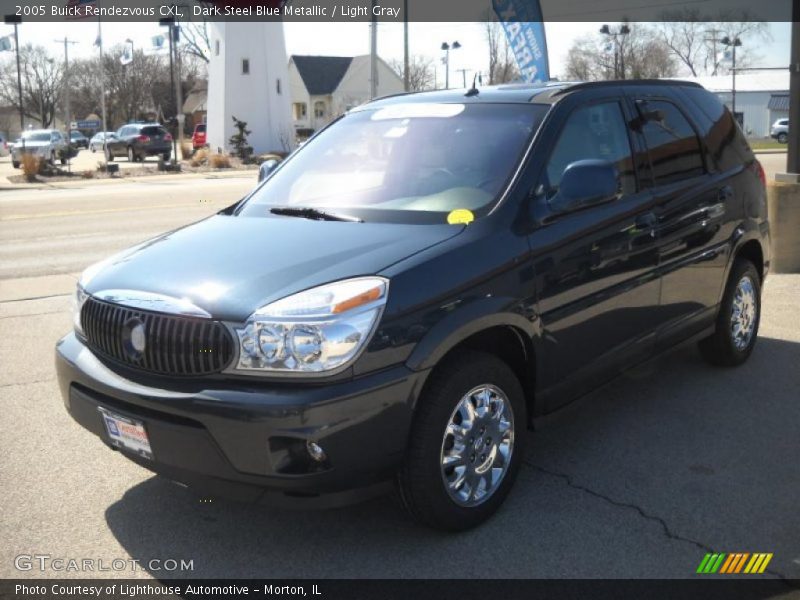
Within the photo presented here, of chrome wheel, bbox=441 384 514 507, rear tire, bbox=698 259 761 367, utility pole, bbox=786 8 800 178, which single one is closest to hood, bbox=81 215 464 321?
chrome wheel, bbox=441 384 514 507

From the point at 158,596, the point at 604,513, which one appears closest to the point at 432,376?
the point at 604,513

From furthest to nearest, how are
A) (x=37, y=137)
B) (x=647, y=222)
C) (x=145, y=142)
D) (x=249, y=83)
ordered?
1. (x=249, y=83)
2. (x=145, y=142)
3. (x=37, y=137)
4. (x=647, y=222)

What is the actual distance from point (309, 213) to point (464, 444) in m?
1.40

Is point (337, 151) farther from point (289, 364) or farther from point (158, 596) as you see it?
point (158, 596)

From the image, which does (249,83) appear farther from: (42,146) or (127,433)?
(127,433)

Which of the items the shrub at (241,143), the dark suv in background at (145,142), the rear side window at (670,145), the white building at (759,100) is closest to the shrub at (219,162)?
the shrub at (241,143)

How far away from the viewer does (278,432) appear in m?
3.09

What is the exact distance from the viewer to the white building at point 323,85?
8106 cm

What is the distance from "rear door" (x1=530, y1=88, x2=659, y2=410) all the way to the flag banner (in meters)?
9.55

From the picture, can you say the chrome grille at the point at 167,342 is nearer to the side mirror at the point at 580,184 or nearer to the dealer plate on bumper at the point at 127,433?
the dealer plate on bumper at the point at 127,433

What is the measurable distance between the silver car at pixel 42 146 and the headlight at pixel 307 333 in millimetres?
37220

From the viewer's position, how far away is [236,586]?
3367 mm

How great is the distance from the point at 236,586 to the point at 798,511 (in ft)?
8.08

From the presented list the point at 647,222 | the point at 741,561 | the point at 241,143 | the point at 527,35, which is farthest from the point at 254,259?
the point at 241,143
